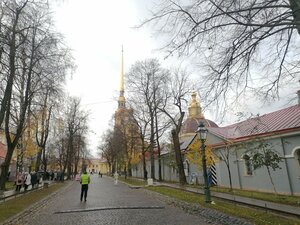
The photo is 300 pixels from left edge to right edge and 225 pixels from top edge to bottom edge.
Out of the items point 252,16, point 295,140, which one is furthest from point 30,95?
point 295,140

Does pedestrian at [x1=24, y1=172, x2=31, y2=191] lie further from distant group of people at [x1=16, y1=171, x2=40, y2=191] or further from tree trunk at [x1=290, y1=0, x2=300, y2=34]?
tree trunk at [x1=290, y1=0, x2=300, y2=34]

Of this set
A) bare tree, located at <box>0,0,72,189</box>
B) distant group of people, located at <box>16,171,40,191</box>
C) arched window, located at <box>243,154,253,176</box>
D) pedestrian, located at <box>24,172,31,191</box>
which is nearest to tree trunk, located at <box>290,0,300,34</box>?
bare tree, located at <box>0,0,72,189</box>

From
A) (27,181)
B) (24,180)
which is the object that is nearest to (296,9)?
(27,181)

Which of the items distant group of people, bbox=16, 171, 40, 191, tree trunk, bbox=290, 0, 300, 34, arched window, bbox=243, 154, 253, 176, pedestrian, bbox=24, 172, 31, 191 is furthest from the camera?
pedestrian, bbox=24, 172, 31, 191

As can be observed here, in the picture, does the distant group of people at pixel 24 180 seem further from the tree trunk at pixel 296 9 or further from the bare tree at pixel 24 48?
the tree trunk at pixel 296 9

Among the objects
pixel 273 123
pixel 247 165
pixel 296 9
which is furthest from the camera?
pixel 247 165

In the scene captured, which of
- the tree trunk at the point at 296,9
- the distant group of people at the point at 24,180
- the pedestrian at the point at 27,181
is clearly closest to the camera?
the tree trunk at the point at 296,9

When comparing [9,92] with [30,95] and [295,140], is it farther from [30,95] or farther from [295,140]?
[295,140]

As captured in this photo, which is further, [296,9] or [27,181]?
[27,181]

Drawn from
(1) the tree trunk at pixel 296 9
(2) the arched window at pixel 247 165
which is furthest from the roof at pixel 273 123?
(1) the tree trunk at pixel 296 9

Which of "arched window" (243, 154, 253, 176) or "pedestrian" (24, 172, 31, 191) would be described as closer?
"arched window" (243, 154, 253, 176)

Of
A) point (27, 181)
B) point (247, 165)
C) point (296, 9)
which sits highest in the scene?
point (296, 9)

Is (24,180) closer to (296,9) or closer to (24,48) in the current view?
(24,48)

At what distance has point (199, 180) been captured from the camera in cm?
3475
